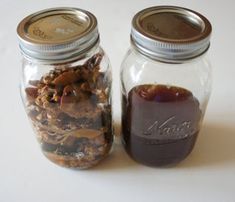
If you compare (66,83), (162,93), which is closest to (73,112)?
(66,83)

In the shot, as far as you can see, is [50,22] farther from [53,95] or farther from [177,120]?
[177,120]

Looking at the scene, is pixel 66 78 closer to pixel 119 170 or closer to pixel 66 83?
pixel 66 83

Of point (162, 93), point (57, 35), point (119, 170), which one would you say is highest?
point (57, 35)

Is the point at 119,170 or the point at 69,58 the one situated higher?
the point at 69,58

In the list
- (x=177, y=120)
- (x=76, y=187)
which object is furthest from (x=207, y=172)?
(x=76, y=187)

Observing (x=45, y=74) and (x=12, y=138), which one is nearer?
(x=45, y=74)

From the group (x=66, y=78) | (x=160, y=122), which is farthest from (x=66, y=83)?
(x=160, y=122)

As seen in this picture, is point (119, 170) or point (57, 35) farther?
point (119, 170)

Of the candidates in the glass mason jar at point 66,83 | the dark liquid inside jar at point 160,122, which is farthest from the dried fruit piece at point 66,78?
the dark liquid inside jar at point 160,122
